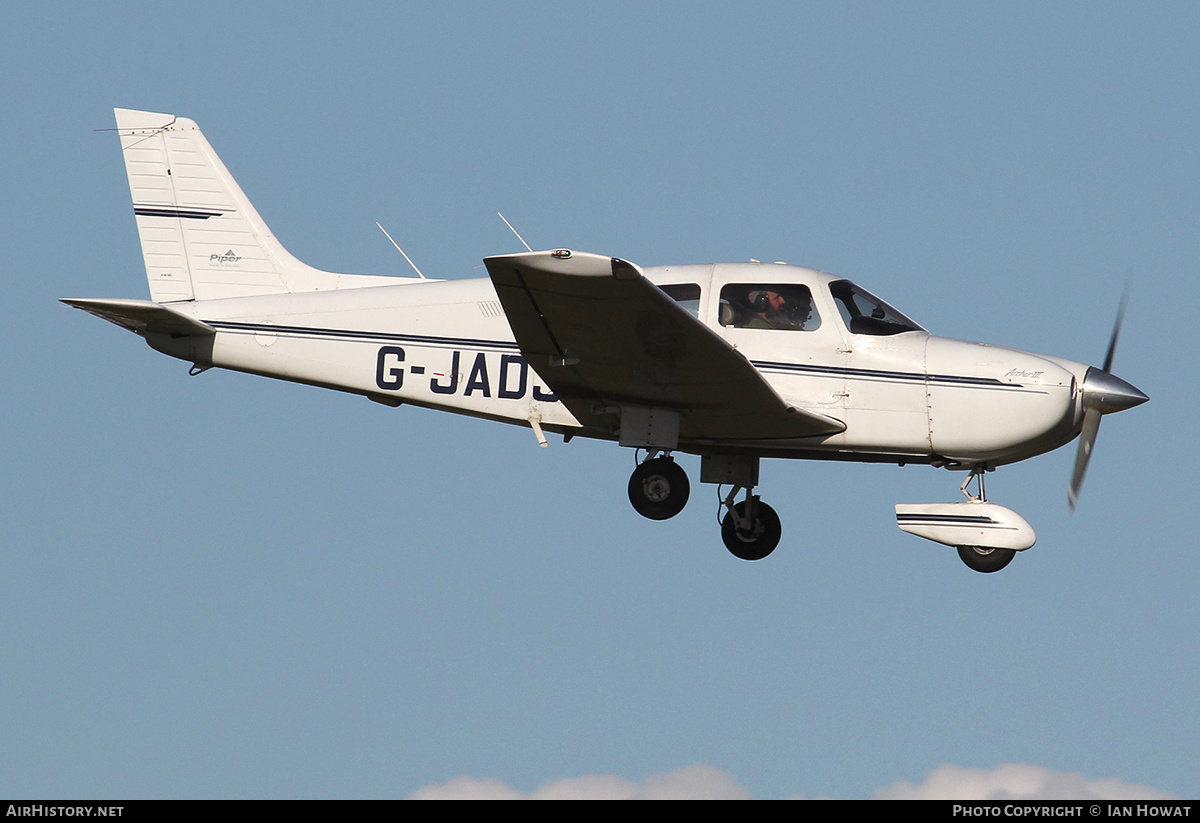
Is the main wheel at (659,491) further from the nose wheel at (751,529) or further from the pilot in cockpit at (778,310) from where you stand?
the pilot in cockpit at (778,310)

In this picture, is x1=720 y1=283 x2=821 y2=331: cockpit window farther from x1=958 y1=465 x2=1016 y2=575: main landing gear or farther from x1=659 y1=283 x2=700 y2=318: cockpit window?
x1=958 y1=465 x2=1016 y2=575: main landing gear

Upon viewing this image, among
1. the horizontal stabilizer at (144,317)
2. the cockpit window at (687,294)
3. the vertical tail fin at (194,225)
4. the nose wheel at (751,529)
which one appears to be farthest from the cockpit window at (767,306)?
the horizontal stabilizer at (144,317)

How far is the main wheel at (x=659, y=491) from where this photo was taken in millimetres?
14688

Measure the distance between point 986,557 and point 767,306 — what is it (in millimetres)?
3220

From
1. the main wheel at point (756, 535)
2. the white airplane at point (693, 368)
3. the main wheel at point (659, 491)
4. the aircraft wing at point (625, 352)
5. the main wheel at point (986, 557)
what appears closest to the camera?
the aircraft wing at point (625, 352)

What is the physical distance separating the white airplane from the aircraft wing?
0.07 ft

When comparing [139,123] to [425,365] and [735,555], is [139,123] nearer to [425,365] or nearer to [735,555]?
[425,365]

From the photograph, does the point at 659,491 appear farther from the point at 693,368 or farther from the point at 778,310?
the point at 778,310

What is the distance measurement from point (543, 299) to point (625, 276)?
0.91 metres

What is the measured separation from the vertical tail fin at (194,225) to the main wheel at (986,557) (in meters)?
7.27

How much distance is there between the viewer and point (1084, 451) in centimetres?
1426

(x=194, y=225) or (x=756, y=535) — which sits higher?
(x=194, y=225)

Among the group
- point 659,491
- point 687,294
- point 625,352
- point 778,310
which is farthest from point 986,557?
point 625,352
